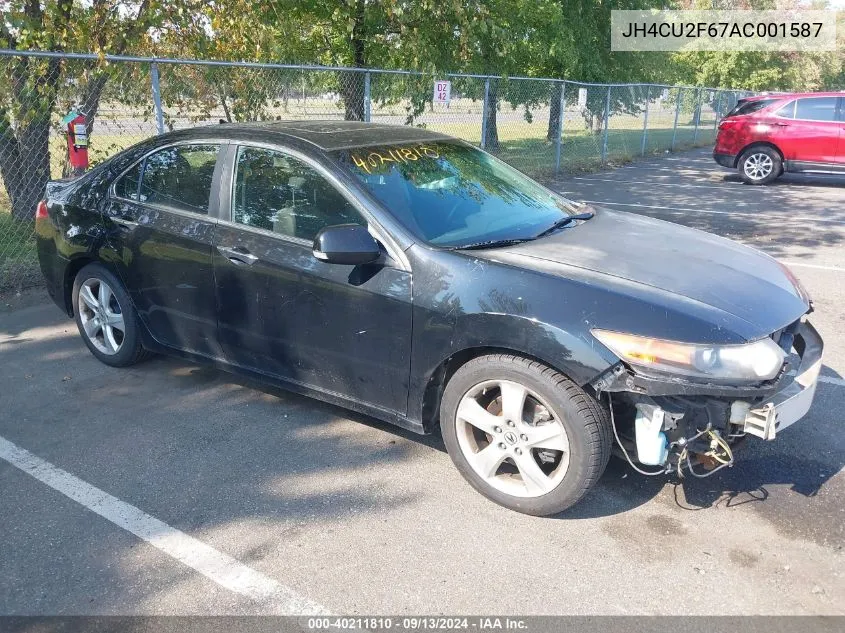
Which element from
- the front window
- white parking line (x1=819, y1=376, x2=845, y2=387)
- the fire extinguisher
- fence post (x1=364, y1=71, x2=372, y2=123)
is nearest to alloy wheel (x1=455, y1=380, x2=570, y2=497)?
the front window

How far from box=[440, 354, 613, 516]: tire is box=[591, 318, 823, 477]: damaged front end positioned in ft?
0.44

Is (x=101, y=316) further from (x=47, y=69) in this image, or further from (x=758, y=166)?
(x=758, y=166)

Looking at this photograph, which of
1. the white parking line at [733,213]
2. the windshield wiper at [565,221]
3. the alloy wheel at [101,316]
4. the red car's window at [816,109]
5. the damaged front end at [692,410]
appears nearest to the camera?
the damaged front end at [692,410]

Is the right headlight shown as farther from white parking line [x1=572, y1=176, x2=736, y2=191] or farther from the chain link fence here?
white parking line [x1=572, y1=176, x2=736, y2=191]

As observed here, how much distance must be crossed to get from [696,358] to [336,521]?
1673 millimetres

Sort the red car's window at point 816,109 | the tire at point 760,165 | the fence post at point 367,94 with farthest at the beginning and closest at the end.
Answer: the tire at point 760,165, the red car's window at point 816,109, the fence post at point 367,94

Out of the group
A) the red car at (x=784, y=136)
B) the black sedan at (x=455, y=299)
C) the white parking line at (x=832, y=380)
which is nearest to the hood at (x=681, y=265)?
the black sedan at (x=455, y=299)

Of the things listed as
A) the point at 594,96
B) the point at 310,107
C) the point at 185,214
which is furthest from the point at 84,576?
the point at 594,96

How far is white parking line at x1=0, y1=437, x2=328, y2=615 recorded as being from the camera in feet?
8.89

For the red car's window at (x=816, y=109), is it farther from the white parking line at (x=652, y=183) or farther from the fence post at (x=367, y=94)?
the fence post at (x=367, y=94)

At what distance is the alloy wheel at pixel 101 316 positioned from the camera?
4.78m

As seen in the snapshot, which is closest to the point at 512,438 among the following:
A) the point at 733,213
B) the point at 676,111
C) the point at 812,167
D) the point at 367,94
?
the point at 367,94

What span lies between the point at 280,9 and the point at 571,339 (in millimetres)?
8335

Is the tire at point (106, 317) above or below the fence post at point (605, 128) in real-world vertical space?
below
